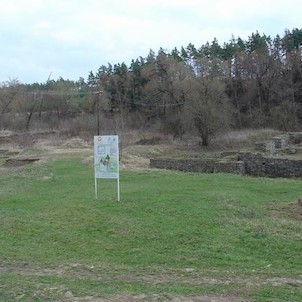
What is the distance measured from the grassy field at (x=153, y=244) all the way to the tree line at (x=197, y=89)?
32884 mm

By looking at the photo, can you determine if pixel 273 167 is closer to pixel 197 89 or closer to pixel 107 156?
pixel 107 156

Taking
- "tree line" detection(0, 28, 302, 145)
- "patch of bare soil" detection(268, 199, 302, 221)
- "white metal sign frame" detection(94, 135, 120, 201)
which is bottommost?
"patch of bare soil" detection(268, 199, 302, 221)

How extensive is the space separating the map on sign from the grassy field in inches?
30.2

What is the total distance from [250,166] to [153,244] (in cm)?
1338

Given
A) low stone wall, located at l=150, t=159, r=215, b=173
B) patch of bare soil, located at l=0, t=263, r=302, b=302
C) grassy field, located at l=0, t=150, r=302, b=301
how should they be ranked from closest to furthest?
patch of bare soil, located at l=0, t=263, r=302, b=302, grassy field, located at l=0, t=150, r=302, b=301, low stone wall, located at l=150, t=159, r=215, b=173

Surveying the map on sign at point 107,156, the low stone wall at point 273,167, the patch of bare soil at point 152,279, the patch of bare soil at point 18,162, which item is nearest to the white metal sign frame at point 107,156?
the map on sign at point 107,156

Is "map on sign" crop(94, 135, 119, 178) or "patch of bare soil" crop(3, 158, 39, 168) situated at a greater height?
"map on sign" crop(94, 135, 119, 178)

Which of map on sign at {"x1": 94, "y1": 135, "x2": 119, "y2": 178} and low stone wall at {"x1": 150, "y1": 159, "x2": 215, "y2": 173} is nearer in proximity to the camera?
map on sign at {"x1": 94, "y1": 135, "x2": 119, "y2": 178}

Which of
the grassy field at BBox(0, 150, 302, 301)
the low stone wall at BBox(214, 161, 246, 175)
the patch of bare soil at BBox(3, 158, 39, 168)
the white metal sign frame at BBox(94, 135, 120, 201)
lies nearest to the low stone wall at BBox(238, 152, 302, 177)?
the low stone wall at BBox(214, 161, 246, 175)

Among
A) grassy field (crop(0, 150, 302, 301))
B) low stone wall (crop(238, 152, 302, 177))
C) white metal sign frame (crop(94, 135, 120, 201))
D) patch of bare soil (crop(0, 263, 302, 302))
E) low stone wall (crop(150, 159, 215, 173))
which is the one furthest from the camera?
low stone wall (crop(150, 159, 215, 173))

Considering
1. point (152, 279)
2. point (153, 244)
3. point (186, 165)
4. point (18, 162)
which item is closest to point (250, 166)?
point (186, 165)

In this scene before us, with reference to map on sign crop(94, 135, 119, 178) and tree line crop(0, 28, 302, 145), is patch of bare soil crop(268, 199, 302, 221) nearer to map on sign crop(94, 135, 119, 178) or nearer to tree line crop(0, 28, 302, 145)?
map on sign crop(94, 135, 119, 178)

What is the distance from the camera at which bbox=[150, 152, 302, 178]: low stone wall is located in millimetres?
20234

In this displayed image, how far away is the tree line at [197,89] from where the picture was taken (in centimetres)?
5503
